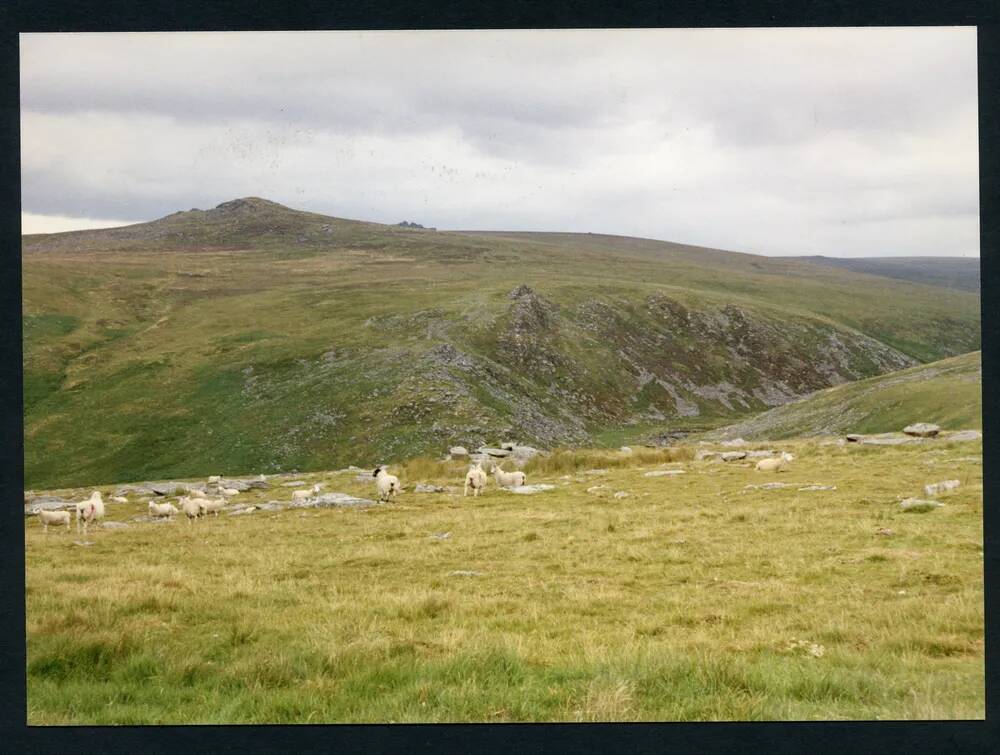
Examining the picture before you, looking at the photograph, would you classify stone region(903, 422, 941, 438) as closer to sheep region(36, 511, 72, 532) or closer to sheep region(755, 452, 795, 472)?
sheep region(755, 452, 795, 472)

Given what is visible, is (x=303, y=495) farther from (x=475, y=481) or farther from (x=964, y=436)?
(x=964, y=436)

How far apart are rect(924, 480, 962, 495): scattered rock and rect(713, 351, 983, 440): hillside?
908 inches

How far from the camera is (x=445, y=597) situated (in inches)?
505

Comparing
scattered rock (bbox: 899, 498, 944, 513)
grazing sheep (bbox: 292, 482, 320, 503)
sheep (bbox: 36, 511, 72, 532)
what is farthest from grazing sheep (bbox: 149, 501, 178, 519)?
scattered rock (bbox: 899, 498, 944, 513)

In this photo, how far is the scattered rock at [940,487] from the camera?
20.7 metres

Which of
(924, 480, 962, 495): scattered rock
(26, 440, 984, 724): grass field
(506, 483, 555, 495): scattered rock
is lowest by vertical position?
(506, 483, 555, 495): scattered rock

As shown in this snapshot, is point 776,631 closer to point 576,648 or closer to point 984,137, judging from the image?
point 576,648

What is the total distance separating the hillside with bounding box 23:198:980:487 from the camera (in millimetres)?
63625

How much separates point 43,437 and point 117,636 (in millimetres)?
Answer: 65771

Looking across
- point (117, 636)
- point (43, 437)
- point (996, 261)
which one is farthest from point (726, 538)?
point (43, 437)

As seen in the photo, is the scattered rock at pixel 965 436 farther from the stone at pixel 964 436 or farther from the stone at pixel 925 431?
the stone at pixel 925 431

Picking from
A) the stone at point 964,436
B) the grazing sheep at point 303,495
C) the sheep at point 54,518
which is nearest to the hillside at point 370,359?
the grazing sheep at point 303,495

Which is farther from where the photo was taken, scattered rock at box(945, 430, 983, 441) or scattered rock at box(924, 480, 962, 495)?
scattered rock at box(945, 430, 983, 441)

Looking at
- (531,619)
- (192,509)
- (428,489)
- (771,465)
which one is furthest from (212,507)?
(771,465)
